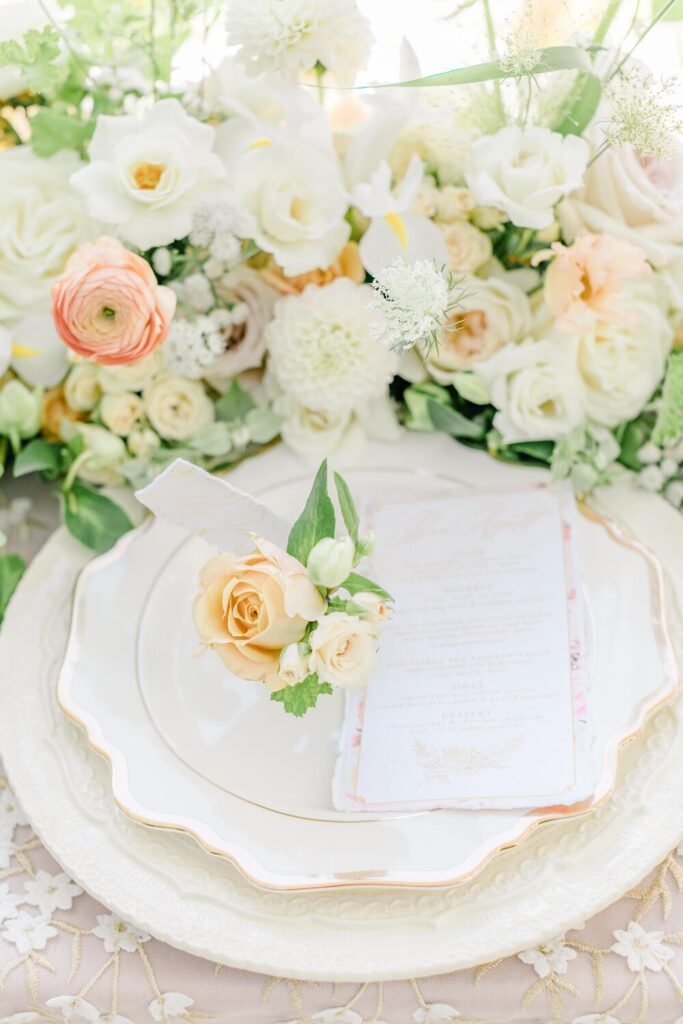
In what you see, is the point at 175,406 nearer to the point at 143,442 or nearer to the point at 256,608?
the point at 143,442

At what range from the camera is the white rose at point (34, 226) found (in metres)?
0.98

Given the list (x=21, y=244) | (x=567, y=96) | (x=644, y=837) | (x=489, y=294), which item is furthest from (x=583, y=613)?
(x=21, y=244)

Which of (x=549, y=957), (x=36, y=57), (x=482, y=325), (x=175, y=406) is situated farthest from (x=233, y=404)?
(x=549, y=957)

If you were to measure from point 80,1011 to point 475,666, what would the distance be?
41 cm

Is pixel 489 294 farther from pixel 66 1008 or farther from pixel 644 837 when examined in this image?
pixel 66 1008

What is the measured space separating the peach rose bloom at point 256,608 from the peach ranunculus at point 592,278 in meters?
0.39

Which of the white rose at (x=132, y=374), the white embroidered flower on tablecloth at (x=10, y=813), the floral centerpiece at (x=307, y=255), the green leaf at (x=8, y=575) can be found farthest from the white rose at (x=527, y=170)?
the white embroidered flower on tablecloth at (x=10, y=813)

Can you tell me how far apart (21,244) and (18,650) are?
38cm

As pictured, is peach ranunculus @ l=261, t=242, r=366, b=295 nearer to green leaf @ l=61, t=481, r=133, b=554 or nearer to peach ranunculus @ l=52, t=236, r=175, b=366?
peach ranunculus @ l=52, t=236, r=175, b=366

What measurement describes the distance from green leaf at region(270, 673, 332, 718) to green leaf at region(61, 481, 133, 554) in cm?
30

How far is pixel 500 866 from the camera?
77 centimetres

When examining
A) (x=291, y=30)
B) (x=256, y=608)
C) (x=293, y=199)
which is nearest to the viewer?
(x=256, y=608)

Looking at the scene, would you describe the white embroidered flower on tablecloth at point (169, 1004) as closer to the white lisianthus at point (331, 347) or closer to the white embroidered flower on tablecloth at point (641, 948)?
the white embroidered flower on tablecloth at point (641, 948)

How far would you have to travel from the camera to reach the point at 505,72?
831 millimetres
